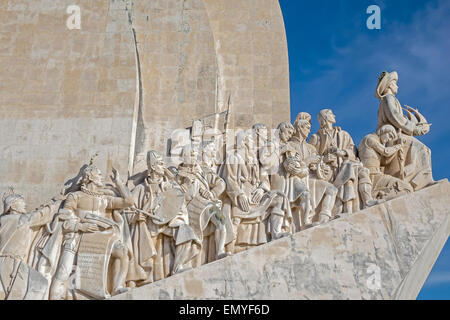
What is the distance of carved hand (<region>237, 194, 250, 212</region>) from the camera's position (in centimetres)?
889

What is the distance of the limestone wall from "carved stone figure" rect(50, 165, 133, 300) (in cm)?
100

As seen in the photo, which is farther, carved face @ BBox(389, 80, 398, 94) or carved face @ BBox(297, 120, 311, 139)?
carved face @ BBox(389, 80, 398, 94)

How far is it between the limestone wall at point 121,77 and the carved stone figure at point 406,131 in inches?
58.3

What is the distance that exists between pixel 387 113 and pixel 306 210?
200 centimetres

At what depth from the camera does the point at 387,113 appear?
9906mm

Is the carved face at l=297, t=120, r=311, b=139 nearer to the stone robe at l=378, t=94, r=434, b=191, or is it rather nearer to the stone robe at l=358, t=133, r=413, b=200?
the stone robe at l=358, t=133, r=413, b=200

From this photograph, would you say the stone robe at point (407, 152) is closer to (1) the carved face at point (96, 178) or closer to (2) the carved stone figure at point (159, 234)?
(2) the carved stone figure at point (159, 234)

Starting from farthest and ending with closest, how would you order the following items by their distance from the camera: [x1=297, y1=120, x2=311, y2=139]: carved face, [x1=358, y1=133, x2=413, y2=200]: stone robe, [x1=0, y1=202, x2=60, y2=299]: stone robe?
1. [x1=297, y1=120, x2=311, y2=139]: carved face
2. [x1=358, y1=133, x2=413, y2=200]: stone robe
3. [x1=0, y1=202, x2=60, y2=299]: stone robe

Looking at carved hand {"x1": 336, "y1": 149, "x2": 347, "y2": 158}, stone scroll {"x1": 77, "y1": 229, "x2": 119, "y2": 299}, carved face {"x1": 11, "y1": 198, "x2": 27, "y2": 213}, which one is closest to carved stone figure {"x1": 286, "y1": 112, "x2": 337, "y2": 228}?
carved hand {"x1": 336, "y1": 149, "x2": 347, "y2": 158}

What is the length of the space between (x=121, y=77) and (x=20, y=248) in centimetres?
315

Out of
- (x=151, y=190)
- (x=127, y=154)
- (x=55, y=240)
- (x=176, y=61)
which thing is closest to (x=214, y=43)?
(x=176, y=61)

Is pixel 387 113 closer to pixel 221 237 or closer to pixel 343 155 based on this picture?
pixel 343 155

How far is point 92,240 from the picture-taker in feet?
27.3

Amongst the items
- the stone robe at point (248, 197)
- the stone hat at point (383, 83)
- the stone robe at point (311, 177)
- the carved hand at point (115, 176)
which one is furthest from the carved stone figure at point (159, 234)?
the stone hat at point (383, 83)
